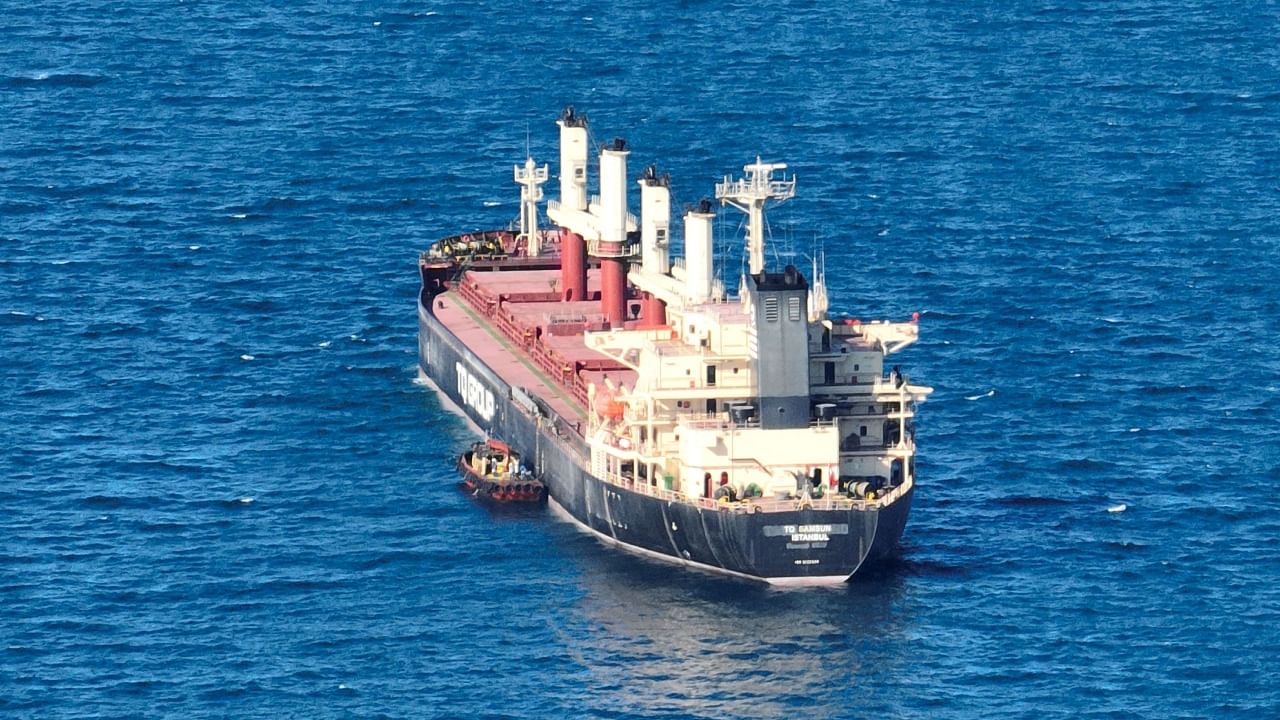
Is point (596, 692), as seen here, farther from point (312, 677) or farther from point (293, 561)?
point (293, 561)

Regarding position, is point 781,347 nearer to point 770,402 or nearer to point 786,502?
point 770,402

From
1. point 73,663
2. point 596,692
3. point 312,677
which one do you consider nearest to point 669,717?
point 596,692

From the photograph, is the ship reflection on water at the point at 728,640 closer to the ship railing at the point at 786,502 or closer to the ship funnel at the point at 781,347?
the ship railing at the point at 786,502

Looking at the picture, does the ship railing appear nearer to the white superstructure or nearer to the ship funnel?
the white superstructure

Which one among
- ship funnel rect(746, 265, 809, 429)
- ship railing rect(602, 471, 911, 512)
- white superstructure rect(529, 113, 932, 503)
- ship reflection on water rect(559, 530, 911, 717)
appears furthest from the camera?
white superstructure rect(529, 113, 932, 503)

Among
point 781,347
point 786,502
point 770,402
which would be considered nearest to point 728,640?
point 786,502

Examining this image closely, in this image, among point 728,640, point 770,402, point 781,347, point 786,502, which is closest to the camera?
point 728,640

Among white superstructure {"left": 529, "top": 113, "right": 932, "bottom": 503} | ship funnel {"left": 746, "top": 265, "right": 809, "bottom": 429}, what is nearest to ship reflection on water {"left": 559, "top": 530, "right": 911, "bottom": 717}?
white superstructure {"left": 529, "top": 113, "right": 932, "bottom": 503}

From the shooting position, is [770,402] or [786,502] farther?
[770,402]

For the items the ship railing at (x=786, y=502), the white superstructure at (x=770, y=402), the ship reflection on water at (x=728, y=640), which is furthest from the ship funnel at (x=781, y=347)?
the ship reflection on water at (x=728, y=640)

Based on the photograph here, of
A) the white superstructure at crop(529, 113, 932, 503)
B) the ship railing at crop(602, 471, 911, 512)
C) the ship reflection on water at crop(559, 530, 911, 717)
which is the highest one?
the white superstructure at crop(529, 113, 932, 503)
